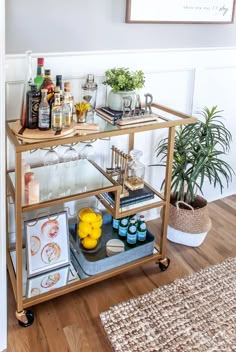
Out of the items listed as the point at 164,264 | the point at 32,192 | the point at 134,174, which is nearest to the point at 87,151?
the point at 134,174

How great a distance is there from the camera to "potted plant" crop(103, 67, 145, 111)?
2049mm

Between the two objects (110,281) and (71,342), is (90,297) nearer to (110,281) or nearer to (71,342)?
(110,281)

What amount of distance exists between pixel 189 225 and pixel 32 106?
120 centimetres

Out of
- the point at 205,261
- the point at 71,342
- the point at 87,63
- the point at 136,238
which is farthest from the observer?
the point at 205,261

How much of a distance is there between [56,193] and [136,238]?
0.57m

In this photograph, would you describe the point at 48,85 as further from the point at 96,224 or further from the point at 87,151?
the point at 96,224

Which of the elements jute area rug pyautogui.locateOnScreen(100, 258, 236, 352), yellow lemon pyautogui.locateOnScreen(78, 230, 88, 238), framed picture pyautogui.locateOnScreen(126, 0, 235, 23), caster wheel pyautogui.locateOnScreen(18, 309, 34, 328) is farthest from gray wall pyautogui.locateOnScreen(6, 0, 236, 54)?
jute area rug pyautogui.locateOnScreen(100, 258, 236, 352)

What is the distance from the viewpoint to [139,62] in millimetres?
2320

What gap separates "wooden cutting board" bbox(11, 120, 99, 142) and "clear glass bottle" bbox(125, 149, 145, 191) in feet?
1.39

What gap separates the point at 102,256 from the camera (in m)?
A: 2.20

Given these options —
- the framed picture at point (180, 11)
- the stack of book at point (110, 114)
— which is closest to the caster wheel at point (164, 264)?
the stack of book at point (110, 114)

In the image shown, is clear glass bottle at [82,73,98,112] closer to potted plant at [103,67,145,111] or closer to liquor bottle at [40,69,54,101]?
potted plant at [103,67,145,111]

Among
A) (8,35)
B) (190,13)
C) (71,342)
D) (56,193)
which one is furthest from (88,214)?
(190,13)

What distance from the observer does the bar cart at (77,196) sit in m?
1.74
